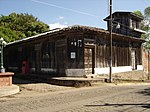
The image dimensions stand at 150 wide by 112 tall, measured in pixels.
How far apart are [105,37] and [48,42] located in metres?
4.86

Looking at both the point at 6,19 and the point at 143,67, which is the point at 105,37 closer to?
the point at 143,67

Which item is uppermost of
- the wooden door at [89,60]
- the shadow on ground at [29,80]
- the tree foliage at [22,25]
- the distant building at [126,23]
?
the tree foliage at [22,25]

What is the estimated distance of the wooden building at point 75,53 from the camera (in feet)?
52.6

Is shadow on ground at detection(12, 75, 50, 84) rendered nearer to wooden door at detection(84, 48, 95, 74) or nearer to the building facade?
the building facade

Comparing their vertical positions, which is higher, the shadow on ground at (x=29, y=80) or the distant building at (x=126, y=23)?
the distant building at (x=126, y=23)

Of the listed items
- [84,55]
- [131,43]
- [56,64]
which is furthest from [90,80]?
[131,43]

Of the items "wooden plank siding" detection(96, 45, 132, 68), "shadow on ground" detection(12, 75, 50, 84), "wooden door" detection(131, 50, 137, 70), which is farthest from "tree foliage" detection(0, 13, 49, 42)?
"wooden plank siding" detection(96, 45, 132, 68)

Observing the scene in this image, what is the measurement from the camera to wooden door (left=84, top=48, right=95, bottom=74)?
16.3 metres

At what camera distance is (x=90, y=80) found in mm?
14328

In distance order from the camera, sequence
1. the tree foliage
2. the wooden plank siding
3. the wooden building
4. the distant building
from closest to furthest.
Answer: the wooden building → the wooden plank siding → the distant building → the tree foliage

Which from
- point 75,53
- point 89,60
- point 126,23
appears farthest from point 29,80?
point 126,23

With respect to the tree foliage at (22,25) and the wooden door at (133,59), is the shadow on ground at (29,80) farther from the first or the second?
the tree foliage at (22,25)

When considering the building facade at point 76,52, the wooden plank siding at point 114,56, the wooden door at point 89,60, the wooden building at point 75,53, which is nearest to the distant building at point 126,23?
the wooden building at point 75,53

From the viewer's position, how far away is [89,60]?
16672 millimetres
